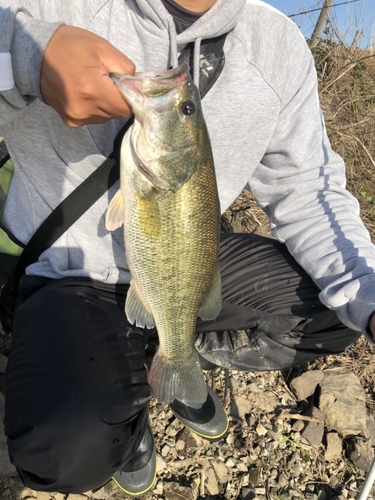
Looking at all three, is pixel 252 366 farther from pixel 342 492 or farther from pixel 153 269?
pixel 153 269

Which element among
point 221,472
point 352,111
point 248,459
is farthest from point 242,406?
point 352,111

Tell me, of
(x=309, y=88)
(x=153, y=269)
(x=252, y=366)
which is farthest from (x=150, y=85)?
(x=252, y=366)

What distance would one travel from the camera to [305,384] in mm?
2777

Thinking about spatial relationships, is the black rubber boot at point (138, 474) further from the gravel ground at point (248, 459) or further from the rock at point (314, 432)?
the rock at point (314, 432)

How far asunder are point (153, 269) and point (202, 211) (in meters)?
0.30

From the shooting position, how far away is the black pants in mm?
1681

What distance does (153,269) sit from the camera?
166 centimetres

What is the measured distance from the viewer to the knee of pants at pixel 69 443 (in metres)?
1.66

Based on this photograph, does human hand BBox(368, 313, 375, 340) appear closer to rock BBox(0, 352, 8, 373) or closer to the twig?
the twig

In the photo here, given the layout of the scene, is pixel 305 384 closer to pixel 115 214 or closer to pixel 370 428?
pixel 370 428

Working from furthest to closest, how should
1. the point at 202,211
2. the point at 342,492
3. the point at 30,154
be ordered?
the point at 342,492, the point at 30,154, the point at 202,211

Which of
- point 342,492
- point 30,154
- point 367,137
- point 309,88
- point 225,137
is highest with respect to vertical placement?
point 309,88

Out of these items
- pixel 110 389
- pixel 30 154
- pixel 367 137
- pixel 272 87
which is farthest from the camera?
pixel 367 137

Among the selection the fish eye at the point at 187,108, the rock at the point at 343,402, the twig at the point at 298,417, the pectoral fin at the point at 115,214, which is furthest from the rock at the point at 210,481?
the fish eye at the point at 187,108
